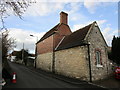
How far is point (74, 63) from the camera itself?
14109 millimetres

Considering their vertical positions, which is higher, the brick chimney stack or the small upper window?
the brick chimney stack

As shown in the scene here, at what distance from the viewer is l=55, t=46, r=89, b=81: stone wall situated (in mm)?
12734

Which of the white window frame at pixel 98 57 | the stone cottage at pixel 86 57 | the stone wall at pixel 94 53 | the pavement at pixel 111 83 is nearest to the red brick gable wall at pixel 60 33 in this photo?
the stone cottage at pixel 86 57

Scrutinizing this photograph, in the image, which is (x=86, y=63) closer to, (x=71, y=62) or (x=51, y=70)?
(x=71, y=62)

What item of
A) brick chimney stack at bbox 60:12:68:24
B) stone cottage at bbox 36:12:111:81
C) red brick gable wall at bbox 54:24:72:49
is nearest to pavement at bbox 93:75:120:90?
stone cottage at bbox 36:12:111:81

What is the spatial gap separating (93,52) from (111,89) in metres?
5.19

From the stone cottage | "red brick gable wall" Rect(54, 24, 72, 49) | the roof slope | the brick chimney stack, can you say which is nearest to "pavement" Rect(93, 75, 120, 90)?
the stone cottage

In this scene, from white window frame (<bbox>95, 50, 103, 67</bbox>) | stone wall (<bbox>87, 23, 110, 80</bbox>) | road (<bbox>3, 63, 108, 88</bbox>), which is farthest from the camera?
white window frame (<bbox>95, 50, 103, 67</bbox>)

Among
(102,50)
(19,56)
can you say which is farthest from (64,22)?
(19,56)

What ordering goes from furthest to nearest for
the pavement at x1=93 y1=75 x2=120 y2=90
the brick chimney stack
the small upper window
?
1. the brick chimney stack
2. the small upper window
3. the pavement at x1=93 y1=75 x2=120 y2=90

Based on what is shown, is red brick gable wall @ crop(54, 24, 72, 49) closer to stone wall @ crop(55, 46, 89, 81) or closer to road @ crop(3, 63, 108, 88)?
stone wall @ crop(55, 46, 89, 81)

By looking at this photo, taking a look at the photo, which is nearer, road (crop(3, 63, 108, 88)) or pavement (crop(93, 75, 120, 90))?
road (crop(3, 63, 108, 88))

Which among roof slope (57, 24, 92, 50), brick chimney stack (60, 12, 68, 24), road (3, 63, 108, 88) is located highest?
brick chimney stack (60, 12, 68, 24)

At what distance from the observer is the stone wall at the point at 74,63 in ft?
41.8
